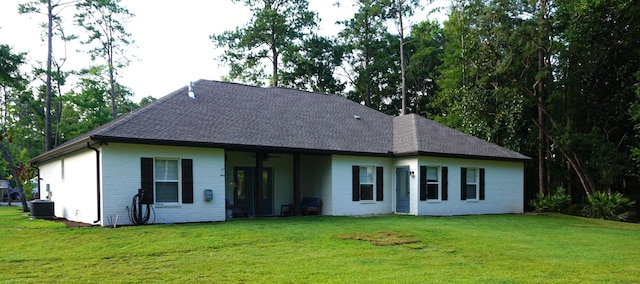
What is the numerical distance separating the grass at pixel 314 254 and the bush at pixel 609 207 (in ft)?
19.9

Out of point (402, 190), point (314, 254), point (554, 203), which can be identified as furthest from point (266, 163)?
point (554, 203)

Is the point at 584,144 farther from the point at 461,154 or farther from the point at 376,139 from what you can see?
the point at 376,139

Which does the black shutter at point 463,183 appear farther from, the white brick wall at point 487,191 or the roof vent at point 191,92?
the roof vent at point 191,92

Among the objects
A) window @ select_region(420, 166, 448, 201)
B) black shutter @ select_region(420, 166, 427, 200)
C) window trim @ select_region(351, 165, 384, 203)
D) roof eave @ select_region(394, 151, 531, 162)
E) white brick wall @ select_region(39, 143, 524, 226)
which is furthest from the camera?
window @ select_region(420, 166, 448, 201)

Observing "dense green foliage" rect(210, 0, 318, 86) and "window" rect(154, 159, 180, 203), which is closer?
"window" rect(154, 159, 180, 203)

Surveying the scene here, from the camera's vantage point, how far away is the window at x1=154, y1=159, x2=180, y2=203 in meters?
14.0

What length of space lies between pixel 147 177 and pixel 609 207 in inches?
688

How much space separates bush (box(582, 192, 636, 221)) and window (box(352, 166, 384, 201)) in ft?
30.1

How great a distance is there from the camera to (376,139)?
19328 millimetres

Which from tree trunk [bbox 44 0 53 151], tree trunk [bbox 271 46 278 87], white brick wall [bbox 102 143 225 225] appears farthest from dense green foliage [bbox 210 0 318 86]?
white brick wall [bbox 102 143 225 225]

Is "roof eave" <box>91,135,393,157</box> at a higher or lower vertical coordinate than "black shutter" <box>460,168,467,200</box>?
higher

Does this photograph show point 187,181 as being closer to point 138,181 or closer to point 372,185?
point 138,181

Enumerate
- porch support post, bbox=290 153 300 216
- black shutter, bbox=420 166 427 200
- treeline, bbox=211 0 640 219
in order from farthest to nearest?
treeline, bbox=211 0 640 219 < black shutter, bbox=420 166 427 200 < porch support post, bbox=290 153 300 216

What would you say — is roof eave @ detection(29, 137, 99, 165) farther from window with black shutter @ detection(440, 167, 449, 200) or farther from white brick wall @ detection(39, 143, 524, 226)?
window with black shutter @ detection(440, 167, 449, 200)
